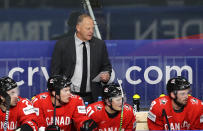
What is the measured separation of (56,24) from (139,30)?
11.1 feet

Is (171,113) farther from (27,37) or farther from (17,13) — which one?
(17,13)

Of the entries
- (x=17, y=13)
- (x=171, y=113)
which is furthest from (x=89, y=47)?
(x=17, y=13)

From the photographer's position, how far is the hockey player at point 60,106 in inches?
258

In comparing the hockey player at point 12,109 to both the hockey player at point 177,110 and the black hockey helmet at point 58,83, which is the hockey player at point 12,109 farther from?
the hockey player at point 177,110

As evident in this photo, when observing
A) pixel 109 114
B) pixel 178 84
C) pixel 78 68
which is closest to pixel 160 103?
pixel 178 84

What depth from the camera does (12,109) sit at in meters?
6.42

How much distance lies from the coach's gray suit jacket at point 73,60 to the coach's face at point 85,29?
126 mm

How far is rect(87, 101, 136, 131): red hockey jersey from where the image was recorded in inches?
267

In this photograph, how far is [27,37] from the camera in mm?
20344

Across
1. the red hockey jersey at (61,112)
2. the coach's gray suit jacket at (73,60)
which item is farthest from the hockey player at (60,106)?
the coach's gray suit jacket at (73,60)

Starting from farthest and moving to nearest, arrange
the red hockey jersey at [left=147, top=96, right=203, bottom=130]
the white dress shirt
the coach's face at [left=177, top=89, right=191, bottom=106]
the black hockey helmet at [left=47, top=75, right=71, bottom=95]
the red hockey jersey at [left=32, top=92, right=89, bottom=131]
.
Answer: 1. the white dress shirt
2. the red hockey jersey at [left=147, top=96, right=203, bottom=130]
3. the coach's face at [left=177, top=89, right=191, bottom=106]
4. the red hockey jersey at [left=32, top=92, right=89, bottom=131]
5. the black hockey helmet at [left=47, top=75, right=71, bottom=95]

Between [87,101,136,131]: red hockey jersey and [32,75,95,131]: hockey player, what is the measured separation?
193 mm

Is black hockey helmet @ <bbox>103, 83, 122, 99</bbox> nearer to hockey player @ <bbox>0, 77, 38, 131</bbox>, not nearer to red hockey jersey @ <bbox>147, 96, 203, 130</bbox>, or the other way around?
red hockey jersey @ <bbox>147, 96, 203, 130</bbox>

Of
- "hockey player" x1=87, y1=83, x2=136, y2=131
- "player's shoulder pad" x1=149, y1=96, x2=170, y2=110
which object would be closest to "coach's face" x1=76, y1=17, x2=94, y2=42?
"hockey player" x1=87, y1=83, x2=136, y2=131
